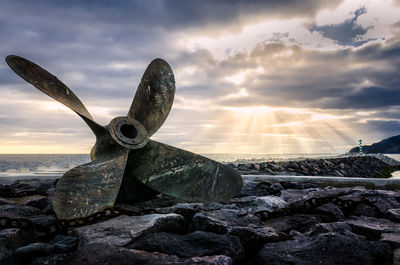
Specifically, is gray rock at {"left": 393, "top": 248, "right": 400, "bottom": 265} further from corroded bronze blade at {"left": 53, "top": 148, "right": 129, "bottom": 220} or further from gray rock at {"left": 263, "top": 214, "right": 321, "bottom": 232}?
corroded bronze blade at {"left": 53, "top": 148, "right": 129, "bottom": 220}

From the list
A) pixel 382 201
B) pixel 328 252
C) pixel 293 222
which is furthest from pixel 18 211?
pixel 382 201

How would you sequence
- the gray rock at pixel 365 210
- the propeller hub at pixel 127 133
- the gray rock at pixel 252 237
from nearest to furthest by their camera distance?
the gray rock at pixel 252 237
the gray rock at pixel 365 210
the propeller hub at pixel 127 133

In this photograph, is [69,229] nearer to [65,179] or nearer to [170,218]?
[65,179]

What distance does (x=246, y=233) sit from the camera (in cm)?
227

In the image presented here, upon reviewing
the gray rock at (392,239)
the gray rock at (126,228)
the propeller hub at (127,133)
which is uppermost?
the propeller hub at (127,133)

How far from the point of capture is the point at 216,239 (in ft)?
6.68

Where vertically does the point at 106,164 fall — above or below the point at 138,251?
above

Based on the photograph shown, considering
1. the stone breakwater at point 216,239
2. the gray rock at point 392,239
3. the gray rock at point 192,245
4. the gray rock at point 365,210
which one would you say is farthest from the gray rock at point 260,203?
the gray rock at point 192,245

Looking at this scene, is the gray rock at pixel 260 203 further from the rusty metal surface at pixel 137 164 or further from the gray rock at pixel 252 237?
the gray rock at pixel 252 237

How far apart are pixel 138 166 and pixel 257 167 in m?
6.42

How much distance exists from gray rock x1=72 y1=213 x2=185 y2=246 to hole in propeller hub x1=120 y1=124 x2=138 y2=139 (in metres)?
1.13

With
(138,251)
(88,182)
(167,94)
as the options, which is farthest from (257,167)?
(138,251)

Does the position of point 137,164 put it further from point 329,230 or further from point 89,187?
point 329,230

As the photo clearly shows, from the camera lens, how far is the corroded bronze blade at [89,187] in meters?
2.66
